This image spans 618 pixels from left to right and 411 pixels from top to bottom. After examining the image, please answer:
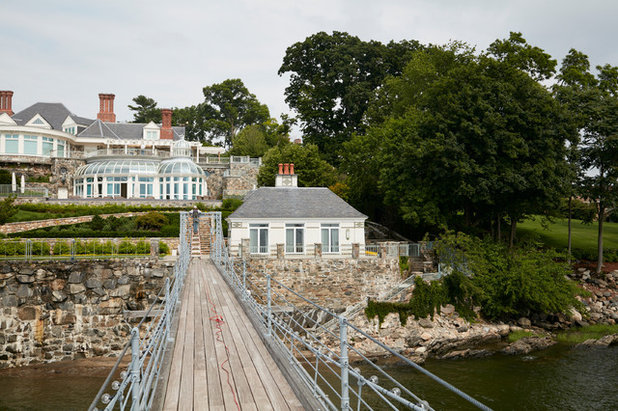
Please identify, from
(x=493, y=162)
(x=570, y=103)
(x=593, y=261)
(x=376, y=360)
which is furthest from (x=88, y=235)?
(x=593, y=261)

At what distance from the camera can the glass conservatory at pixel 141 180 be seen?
43.2m

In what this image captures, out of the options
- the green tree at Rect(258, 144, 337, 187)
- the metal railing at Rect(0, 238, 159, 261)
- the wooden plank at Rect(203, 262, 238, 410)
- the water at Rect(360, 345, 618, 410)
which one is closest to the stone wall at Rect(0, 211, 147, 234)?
the metal railing at Rect(0, 238, 159, 261)

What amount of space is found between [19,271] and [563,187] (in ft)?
92.2

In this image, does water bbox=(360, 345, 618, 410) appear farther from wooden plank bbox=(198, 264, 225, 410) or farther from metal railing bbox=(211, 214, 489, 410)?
wooden plank bbox=(198, 264, 225, 410)

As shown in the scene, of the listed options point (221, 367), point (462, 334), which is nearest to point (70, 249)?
point (221, 367)

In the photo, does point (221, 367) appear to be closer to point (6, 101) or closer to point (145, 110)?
Answer: point (6, 101)

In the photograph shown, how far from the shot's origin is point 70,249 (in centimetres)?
2373

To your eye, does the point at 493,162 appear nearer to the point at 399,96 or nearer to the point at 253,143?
the point at 399,96

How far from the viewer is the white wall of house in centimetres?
2662

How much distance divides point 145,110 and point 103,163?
36968 mm

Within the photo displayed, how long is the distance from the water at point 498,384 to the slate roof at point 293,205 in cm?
1018

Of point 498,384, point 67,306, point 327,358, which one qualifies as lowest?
point 498,384

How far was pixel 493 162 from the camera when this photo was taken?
2617 centimetres

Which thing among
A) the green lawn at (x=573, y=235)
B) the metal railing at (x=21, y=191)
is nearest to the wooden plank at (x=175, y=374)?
the green lawn at (x=573, y=235)
